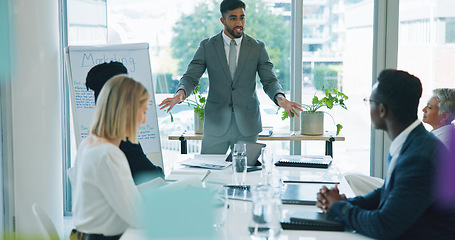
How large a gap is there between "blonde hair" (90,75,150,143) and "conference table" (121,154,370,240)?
0.36 m

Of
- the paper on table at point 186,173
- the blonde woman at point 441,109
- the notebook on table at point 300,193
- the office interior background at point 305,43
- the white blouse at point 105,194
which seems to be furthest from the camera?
the office interior background at point 305,43

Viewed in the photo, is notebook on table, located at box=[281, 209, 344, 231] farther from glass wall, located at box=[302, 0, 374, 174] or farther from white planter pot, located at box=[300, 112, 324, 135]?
glass wall, located at box=[302, 0, 374, 174]

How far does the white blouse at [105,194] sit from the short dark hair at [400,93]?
0.95 meters

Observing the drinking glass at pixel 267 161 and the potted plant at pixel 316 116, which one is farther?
the potted plant at pixel 316 116

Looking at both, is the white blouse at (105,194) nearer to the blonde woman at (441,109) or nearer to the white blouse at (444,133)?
the white blouse at (444,133)

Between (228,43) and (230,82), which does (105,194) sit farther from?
(228,43)

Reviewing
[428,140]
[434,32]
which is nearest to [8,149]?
[428,140]

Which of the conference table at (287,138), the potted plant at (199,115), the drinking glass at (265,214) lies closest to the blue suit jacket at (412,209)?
the drinking glass at (265,214)

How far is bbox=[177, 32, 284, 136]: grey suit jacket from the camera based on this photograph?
13.2 feet

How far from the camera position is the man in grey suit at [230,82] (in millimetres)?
4031

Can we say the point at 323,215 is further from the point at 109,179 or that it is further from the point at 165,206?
the point at 165,206

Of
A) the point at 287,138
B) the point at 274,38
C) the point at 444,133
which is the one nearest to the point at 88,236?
the point at 444,133

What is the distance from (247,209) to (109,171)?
57cm

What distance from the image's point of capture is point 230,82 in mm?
4039
